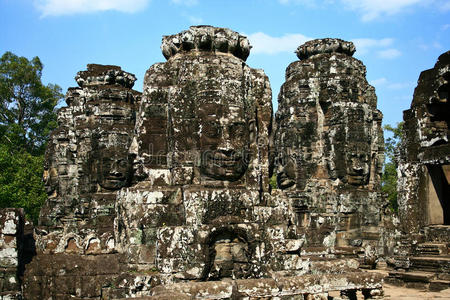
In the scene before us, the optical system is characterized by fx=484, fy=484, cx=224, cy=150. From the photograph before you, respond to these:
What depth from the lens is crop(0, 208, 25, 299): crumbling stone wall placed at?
8.59 m

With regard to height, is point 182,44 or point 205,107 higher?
point 182,44

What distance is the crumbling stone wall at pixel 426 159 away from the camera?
11961 millimetres

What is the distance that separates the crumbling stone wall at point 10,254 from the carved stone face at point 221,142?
3781 millimetres

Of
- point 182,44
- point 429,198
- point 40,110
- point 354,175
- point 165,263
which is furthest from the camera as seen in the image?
point 40,110

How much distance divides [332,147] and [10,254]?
1120 cm

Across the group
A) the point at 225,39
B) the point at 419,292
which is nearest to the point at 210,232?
the point at 225,39

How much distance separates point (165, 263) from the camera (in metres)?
6.93

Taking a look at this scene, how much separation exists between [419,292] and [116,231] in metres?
6.22

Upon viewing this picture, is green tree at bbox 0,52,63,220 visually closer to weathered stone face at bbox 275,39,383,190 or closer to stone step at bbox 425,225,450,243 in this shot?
weathered stone face at bbox 275,39,383,190

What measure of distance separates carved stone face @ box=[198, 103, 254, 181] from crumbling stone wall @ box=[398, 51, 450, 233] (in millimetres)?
6342

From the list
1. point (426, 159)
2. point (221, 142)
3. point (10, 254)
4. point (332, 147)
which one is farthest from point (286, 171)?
point (10, 254)

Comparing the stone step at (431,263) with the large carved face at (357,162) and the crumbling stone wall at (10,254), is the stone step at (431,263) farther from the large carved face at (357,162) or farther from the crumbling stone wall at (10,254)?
the crumbling stone wall at (10,254)

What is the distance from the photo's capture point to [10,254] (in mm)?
8656

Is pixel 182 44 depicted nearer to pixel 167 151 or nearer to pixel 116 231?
pixel 167 151
